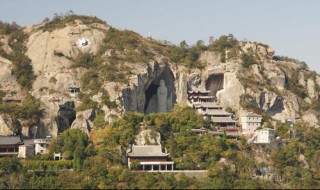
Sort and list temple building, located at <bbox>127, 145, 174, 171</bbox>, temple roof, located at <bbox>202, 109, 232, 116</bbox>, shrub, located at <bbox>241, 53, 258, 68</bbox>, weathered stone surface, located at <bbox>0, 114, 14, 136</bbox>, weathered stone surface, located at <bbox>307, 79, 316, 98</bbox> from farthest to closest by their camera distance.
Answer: weathered stone surface, located at <bbox>307, 79, 316, 98</bbox>, shrub, located at <bbox>241, 53, 258, 68</bbox>, temple roof, located at <bbox>202, 109, 232, 116</bbox>, weathered stone surface, located at <bbox>0, 114, 14, 136</bbox>, temple building, located at <bbox>127, 145, 174, 171</bbox>

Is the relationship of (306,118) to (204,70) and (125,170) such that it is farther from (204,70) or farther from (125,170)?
(125,170)

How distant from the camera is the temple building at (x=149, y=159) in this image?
53219 millimetres

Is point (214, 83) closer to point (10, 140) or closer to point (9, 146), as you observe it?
point (10, 140)

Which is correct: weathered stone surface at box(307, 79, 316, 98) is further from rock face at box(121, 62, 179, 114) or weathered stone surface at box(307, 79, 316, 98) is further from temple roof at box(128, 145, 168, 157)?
temple roof at box(128, 145, 168, 157)

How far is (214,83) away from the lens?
6856cm

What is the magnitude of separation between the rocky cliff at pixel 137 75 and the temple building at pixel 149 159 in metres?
6.50

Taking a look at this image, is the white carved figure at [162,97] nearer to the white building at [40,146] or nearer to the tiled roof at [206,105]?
the tiled roof at [206,105]

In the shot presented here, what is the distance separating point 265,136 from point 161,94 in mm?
12090

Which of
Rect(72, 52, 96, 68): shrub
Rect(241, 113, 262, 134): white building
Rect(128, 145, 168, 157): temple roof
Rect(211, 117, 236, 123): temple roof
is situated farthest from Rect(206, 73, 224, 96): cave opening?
Rect(128, 145, 168, 157): temple roof

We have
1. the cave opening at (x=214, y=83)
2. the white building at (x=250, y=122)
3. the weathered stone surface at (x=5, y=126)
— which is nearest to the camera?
the weathered stone surface at (x=5, y=126)

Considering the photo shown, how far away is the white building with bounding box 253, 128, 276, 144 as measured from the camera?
59.1m

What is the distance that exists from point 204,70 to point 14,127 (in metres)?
20.1

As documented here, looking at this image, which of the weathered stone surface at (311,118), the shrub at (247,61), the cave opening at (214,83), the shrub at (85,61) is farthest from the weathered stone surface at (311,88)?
the shrub at (85,61)

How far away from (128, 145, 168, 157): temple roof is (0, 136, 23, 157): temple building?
867cm
